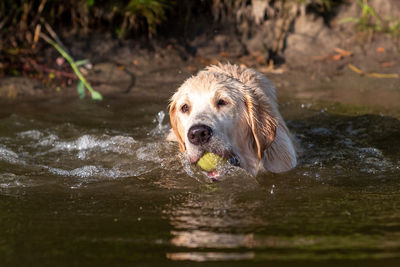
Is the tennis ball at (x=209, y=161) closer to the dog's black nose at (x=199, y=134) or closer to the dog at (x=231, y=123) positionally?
the dog at (x=231, y=123)

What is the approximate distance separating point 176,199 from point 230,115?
1072 mm

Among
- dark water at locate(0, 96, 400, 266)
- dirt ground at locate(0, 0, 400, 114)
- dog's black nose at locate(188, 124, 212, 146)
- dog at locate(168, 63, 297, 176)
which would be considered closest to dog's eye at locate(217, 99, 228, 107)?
dog at locate(168, 63, 297, 176)

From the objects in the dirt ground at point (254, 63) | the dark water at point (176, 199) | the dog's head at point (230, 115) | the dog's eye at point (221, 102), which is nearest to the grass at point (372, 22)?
the dirt ground at point (254, 63)

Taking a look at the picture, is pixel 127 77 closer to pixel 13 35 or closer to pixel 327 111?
pixel 13 35

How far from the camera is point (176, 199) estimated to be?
15.3 ft

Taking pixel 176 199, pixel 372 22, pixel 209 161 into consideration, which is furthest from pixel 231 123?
pixel 372 22

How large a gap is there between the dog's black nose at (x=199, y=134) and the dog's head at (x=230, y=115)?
119 millimetres

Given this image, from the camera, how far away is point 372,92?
8594 millimetres

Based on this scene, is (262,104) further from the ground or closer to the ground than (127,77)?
further from the ground

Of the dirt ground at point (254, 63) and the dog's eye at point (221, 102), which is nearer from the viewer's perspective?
the dog's eye at point (221, 102)

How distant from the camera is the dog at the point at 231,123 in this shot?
5113mm

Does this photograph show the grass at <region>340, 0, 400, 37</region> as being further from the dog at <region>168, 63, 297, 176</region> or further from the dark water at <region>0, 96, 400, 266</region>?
the dog at <region>168, 63, 297, 176</region>

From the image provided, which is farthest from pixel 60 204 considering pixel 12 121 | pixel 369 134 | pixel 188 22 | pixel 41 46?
pixel 188 22

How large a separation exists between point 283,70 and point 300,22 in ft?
3.71
